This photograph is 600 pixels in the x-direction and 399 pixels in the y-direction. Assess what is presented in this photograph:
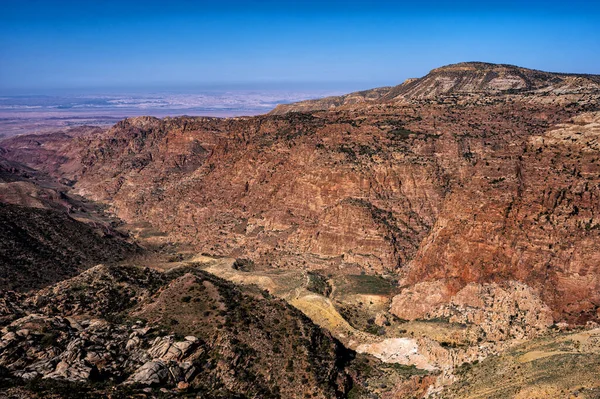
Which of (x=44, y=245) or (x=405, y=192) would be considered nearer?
(x=44, y=245)

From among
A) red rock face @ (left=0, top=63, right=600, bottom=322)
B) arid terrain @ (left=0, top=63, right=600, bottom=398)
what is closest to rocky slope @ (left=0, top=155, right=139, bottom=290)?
arid terrain @ (left=0, top=63, right=600, bottom=398)

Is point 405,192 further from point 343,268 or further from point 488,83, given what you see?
point 488,83

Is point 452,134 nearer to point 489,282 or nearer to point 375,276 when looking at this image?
point 375,276

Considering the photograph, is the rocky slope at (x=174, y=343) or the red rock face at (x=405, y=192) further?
the red rock face at (x=405, y=192)

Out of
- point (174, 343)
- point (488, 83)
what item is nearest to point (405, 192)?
point (174, 343)

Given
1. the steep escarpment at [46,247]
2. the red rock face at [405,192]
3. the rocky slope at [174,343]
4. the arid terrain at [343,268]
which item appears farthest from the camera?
the steep escarpment at [46,247]

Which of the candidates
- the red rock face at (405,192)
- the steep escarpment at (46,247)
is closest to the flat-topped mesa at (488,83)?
the red rock face at (405,192)

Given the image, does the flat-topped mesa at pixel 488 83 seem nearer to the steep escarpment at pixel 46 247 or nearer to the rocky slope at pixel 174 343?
the steep escarpment at pixel 46 247
